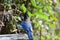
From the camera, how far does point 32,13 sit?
1362 mm

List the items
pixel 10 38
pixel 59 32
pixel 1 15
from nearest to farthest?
pixel 10 38, pixel 1 15, pixel 59 32

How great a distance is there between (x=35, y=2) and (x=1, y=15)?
0.31 metres

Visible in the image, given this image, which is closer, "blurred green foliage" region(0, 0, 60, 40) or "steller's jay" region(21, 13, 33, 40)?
"steller's jay" region(21, 13, 33, 40)

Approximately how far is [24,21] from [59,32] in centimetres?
118

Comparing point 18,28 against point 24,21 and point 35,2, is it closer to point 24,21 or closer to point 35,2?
point 24,21

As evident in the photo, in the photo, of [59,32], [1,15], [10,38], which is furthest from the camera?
[59,32]

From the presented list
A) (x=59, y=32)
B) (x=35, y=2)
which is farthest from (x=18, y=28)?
(x=59, y=32)

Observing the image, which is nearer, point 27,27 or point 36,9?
point 27,27

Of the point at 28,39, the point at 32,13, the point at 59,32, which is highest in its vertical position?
the point at 32,13

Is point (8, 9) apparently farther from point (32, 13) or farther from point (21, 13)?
point (32, 13)

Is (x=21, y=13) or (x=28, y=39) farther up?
(x=21, y=13)

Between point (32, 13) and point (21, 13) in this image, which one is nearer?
point (21, 13)

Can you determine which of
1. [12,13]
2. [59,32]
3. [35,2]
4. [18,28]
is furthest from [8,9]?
[59,32]

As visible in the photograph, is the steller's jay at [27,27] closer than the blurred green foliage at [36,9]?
Yes
